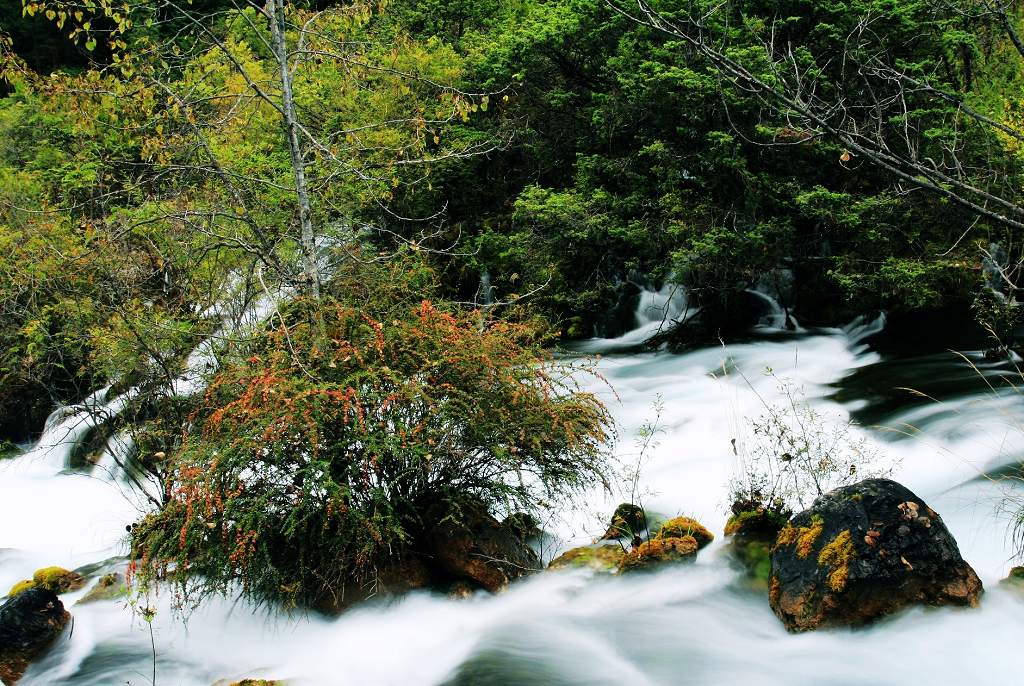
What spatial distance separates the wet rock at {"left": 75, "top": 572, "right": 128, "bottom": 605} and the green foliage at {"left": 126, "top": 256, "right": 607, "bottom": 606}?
3.32 ft

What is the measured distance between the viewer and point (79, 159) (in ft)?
53.9

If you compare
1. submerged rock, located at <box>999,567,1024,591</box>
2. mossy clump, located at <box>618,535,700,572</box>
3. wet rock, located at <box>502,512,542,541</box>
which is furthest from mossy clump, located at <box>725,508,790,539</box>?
wet rock, located at <box>502,512,542,541</box>

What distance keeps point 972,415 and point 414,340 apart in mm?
6302

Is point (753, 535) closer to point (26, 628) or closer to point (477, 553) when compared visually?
point (477, 553)

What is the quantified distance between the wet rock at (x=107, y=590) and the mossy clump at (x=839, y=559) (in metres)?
5.50

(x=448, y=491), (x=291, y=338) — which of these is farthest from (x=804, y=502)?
(x=291, y=338)

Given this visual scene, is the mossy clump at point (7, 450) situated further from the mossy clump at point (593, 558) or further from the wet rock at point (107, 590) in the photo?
the mossy clump at point (593, 558)

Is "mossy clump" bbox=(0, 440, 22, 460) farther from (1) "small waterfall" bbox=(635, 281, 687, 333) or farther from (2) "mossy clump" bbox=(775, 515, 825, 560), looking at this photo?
(2) "mossy clump" bbox=(775, 515, 825, 560)

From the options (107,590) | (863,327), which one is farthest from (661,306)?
(107,590)

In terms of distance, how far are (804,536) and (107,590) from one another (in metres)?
5.76

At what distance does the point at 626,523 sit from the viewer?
7.05 m

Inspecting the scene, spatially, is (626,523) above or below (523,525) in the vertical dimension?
below

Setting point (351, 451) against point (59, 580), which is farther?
point (59, 580)

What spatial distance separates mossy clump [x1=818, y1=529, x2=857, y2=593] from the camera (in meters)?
5.25
